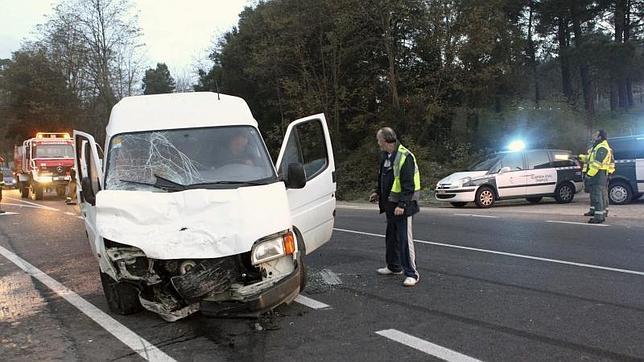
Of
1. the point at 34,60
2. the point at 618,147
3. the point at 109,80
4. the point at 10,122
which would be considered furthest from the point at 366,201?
the point at 10,122

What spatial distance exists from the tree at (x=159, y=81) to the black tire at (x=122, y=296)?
48.2 m

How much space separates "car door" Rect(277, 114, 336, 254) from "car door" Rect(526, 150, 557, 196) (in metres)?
11.2

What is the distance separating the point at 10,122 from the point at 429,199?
52.3 m

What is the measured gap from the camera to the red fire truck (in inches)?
1025

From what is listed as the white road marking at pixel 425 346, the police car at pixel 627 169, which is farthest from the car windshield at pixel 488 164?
the white road marking at pixel 425 346

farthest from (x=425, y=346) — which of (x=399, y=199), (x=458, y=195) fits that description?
(x=458, y=195)

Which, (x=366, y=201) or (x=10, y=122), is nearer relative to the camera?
(x=366, y=201)

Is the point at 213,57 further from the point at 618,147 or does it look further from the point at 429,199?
the point at 618,147

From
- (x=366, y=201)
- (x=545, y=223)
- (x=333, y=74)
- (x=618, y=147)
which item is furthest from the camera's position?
(x=333, y=74)

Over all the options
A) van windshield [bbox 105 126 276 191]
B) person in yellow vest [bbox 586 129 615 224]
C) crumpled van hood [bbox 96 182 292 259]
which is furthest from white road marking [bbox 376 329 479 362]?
person in yellow vest [bbox 586 129 615 224]

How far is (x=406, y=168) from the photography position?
21.9 feet

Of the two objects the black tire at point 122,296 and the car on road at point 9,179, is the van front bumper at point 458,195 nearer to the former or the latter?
the black tire at point 122,296

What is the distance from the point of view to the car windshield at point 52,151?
87.5ft

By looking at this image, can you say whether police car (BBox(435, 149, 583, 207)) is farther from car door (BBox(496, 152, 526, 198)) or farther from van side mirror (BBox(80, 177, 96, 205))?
van side mirror (BBox(80, 177, 96, 205))
